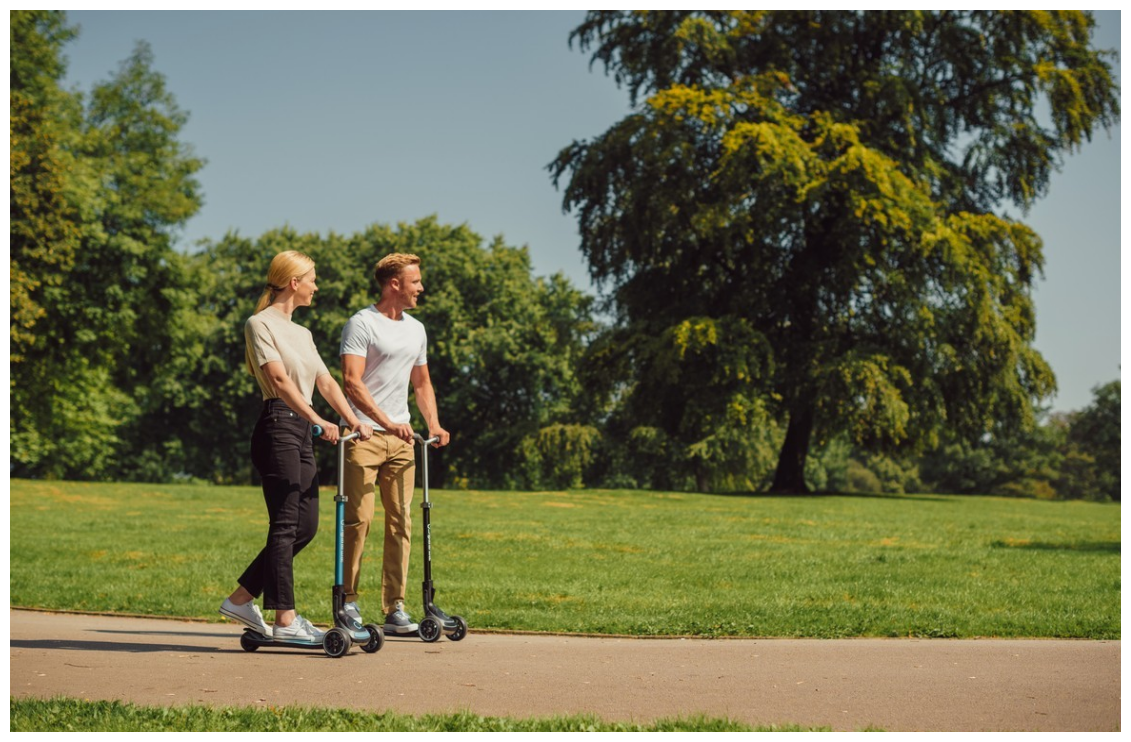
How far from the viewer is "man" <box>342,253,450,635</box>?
22.5ft

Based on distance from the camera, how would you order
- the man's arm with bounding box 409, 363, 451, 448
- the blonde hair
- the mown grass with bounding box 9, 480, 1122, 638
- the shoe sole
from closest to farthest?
1. the shoe sole
2. the blonde hair
3. the man's arm with bounding box 409, 363, 451, 448
4. the mown grass with bounding box 9, 480, 1122, 638

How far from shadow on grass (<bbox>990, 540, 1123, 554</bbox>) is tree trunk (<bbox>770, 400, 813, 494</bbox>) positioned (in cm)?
1403

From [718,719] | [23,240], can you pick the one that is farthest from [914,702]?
[23,240]

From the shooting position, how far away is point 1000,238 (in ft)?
97.4

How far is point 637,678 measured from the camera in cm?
572

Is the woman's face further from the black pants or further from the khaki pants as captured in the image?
the khaki pants

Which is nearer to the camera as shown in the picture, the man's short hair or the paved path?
the paved path

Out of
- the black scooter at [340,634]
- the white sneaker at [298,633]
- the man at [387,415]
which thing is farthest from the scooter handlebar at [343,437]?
the white sneaker at [298,633]

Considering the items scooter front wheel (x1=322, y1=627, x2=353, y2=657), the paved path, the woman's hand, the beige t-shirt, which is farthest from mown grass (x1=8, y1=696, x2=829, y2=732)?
the beige t-shirt

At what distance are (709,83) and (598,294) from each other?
6525mm

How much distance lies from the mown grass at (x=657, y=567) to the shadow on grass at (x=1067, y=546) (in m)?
0.05

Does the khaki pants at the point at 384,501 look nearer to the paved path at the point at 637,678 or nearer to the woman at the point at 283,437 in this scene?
the woman at the point at 283,437

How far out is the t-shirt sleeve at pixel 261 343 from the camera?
637cm

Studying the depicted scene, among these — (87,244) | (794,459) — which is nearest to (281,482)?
(794,459)
